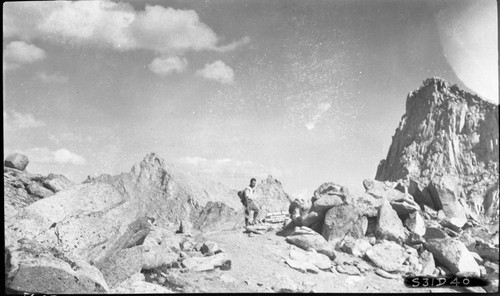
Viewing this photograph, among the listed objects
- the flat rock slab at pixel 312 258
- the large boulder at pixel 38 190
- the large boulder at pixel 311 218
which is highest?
the large boulder at pixel 38 190

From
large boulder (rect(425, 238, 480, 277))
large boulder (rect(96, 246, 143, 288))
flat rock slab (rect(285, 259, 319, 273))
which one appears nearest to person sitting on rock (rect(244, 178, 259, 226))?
flat rock slab (rect(285, 259, 319, 273))

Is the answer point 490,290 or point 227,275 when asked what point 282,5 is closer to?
point 227,275

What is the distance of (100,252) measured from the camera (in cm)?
526

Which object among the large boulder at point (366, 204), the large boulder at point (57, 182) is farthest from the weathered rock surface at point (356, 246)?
the large boulder at point (57, 182)

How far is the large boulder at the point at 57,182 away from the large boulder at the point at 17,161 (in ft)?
1.26

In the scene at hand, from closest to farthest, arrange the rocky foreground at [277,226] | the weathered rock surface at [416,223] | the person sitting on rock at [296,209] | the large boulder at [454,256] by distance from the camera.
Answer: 1. the rocky foreground at [277,226]
2. the large boulder at [454,256]
3. the weathered rock surface at [416,223]
4. the person sitting on rock at [296,209]

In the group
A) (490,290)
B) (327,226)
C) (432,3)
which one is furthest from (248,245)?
(432,3)

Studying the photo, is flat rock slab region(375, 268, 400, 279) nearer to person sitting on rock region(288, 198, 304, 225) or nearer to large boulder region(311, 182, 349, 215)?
large boulder region(311, 182, 349, 215)

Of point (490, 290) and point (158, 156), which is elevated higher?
point (158, 156)

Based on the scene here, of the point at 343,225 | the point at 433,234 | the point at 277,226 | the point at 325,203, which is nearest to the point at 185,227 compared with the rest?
the point at 277,226

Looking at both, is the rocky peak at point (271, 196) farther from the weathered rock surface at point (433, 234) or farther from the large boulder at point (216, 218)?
the weathered rock surface at point (433, 234)

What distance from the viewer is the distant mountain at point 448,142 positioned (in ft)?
19.9

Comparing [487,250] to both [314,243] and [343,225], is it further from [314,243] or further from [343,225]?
[314,243]

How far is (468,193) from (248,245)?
11.7ft
